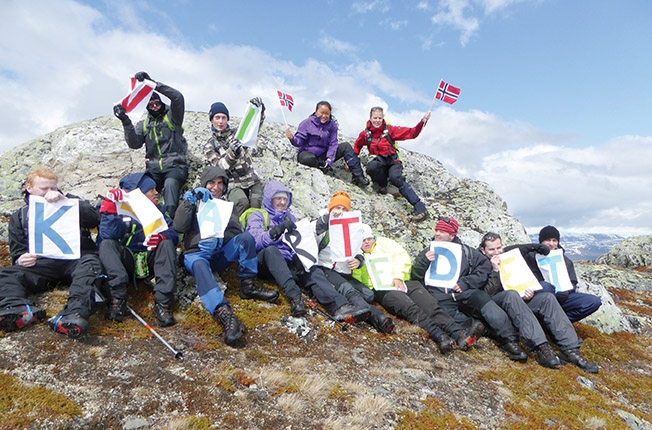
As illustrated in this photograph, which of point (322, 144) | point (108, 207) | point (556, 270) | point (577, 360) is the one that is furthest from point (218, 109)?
point (577, 360)

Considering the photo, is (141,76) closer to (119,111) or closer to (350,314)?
(119,111)

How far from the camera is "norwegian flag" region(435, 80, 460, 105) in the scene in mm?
13594

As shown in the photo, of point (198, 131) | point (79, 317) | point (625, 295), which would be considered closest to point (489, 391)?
point (79, 317)

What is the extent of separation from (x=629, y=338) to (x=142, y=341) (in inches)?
546

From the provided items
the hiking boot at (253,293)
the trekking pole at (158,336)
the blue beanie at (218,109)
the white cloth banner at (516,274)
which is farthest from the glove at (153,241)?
the white cloth banner at (516,274)

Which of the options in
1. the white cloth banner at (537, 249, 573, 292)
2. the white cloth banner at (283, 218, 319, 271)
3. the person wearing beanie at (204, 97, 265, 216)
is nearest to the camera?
the white cloth banner at (283, 218, 319, 271)

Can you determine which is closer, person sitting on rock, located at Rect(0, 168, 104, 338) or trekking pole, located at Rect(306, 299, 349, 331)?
person sitting on rock, located at Rect(0, 168, 104, 338)

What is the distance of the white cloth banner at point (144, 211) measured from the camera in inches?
281

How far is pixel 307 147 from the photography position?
46.5 ft

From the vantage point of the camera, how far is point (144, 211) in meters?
7.19

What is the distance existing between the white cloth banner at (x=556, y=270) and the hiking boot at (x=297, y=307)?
6.13 metres

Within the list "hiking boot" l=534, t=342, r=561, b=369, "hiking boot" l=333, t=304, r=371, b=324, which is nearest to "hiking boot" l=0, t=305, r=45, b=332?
"hiking boot" l=333, t=304, r=371, b=324

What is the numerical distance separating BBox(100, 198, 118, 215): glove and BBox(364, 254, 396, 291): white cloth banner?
224 inches

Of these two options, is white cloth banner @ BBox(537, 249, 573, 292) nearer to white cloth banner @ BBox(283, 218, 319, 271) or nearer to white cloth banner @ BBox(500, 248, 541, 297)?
white cloth banner @ BBox(500, 248, 541, 297)
